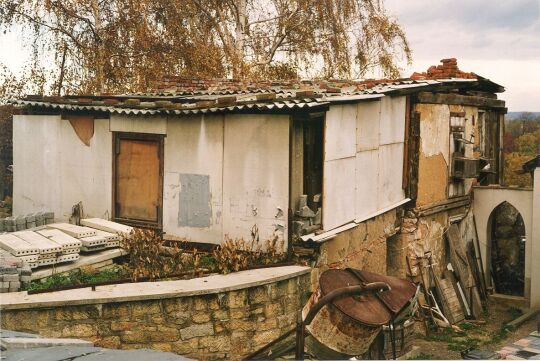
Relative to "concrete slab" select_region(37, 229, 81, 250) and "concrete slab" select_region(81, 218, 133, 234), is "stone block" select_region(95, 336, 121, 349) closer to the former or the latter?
"concrete slab" select_region(37, 229, 81, 250)

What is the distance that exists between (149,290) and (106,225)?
8.85 ft

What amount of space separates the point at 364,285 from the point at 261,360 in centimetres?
166

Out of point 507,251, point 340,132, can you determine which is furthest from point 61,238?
point 507,251

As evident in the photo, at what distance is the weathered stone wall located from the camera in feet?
31.6

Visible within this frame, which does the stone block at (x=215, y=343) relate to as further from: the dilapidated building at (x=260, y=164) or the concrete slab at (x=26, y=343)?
the concrete slab at (x=26, y=343)

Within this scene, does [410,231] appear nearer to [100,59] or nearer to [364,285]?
[364,285]

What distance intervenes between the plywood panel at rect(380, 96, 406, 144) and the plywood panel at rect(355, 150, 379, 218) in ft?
1.97

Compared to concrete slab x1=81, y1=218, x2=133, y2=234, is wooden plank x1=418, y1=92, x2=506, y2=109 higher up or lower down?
higher up

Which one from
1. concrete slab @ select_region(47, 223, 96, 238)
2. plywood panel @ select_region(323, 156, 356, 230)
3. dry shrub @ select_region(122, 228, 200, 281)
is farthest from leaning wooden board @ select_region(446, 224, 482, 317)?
concrete slab @ select_region(47, 223, 96, 238)

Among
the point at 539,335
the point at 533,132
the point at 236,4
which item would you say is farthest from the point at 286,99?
the point at 533,132

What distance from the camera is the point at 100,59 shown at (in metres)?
19.2

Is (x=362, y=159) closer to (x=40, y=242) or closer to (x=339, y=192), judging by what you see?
(x=339, y=192)

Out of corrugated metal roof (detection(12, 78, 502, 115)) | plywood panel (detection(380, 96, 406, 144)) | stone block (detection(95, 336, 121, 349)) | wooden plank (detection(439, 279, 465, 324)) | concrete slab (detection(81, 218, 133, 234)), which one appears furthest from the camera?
wooden plank (detection(439, 279, 465, 324))

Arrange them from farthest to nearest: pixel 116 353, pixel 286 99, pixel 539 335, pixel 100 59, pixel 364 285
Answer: pixel 100 59
pixel 539 335
pixel 286 99
pixel 364 285
pixel 116 353
